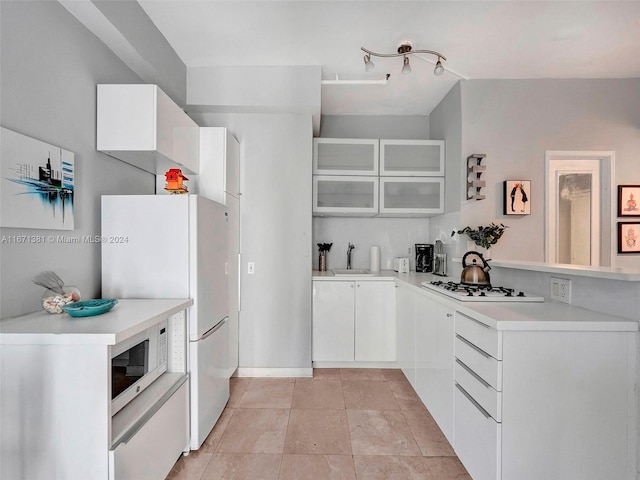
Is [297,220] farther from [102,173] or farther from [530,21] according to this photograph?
[530,21]

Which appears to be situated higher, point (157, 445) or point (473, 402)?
point (473, 402)

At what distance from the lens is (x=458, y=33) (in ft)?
7.32

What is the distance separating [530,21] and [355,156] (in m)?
1.68

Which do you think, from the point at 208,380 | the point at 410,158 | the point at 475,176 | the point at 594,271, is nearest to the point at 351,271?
the point at 410,158

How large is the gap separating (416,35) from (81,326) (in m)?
2.62

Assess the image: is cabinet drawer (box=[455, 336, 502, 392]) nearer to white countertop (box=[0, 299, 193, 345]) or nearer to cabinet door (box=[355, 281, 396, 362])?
cabinet door (box=[355, 281, 396, 362])

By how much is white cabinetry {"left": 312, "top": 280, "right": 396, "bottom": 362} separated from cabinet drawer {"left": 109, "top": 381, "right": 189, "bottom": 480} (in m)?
1.44

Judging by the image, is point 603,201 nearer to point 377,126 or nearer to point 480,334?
point 377,126

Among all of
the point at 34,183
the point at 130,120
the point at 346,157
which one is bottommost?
the point at 34,183

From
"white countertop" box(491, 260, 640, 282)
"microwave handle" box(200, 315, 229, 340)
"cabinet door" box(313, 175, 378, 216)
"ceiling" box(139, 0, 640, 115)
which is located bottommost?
"microwave handle" box(200, 315, 229, 340)

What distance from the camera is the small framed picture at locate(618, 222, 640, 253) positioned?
9.52 ft

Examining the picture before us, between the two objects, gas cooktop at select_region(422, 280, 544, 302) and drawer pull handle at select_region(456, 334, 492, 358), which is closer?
drawer pull handle at select_region(456, 334, 492, 358)

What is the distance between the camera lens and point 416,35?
7.38ft

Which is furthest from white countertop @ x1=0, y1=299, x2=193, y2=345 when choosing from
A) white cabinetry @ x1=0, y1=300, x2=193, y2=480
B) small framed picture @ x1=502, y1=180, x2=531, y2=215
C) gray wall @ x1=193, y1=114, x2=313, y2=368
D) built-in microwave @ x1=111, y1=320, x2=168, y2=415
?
small framed picture @ x1=502, y1=180, x2=531, y2=215
